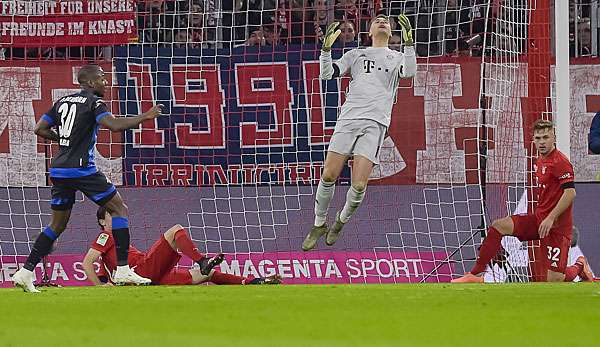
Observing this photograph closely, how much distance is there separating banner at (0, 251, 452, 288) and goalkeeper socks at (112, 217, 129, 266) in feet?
13.6

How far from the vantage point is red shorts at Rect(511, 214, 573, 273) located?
11.4 m

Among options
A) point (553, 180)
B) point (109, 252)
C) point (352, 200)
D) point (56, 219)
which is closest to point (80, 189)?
point (56, 219)

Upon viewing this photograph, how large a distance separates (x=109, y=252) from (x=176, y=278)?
0.71 m

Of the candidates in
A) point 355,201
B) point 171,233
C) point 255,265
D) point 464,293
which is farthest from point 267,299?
point 255,265

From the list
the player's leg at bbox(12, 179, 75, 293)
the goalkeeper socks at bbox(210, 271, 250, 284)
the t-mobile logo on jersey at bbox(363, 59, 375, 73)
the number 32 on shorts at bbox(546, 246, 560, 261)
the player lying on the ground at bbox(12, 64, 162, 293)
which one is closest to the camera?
the player lying on the ground at bbox(12, 64, 162, 293)

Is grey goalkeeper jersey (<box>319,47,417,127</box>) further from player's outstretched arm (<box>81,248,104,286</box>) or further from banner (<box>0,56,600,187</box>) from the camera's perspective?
banner (<box>0,56,600,187</box>)

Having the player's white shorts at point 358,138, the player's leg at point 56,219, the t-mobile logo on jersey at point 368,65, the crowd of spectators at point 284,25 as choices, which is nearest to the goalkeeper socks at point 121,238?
the player's leg at point 56,219

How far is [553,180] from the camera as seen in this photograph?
1129 centimetres

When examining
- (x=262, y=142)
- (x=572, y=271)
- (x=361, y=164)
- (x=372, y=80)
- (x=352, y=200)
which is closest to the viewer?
(x=352, y=200)

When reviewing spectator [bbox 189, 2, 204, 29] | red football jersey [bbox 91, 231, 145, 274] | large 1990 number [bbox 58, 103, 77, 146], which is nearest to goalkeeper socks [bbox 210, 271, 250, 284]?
red football jersey [bbox 91, 231, 145, 274]

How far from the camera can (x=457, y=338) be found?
491 centimetres

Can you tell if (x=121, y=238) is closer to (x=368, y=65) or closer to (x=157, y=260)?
(x=157, y=260)

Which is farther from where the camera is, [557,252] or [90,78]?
[557,252]

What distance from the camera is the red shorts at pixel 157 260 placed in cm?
1134
